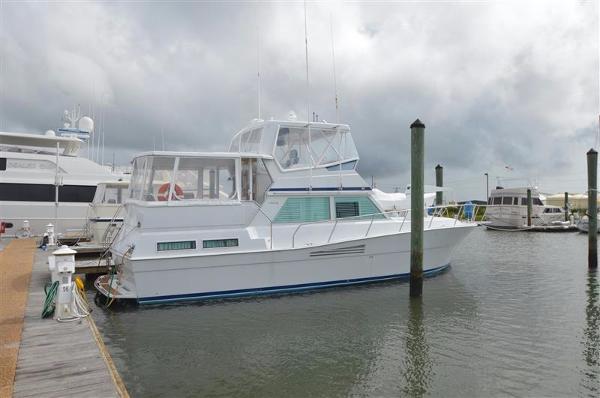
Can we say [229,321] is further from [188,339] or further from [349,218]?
[349,218]

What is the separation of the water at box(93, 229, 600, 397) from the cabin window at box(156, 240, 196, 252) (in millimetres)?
1214

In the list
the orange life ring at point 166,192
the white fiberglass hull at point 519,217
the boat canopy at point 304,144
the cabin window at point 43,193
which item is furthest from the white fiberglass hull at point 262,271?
the white fiberglass hull at point 519,217

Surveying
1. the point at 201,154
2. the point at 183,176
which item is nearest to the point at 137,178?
the point at 183,176

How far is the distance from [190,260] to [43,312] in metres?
2.98

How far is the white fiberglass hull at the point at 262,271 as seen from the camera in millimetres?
9305

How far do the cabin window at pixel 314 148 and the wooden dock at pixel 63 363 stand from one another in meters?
5.97

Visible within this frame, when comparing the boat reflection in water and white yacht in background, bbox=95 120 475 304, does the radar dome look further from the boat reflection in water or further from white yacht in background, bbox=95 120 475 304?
the boat reflection in water

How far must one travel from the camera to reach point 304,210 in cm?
1099

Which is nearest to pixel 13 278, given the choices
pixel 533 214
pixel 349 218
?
pixel 349 218

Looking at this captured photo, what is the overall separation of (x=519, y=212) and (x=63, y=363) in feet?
120

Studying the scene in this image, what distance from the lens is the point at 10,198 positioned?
19.6m

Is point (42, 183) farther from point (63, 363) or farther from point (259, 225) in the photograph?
point (63, 363)

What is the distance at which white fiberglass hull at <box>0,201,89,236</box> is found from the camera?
1970cm

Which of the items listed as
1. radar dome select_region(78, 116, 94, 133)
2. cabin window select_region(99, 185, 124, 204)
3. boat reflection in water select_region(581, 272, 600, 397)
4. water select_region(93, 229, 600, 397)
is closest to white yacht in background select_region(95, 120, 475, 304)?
water select_region(93, 229, 600, 397)
